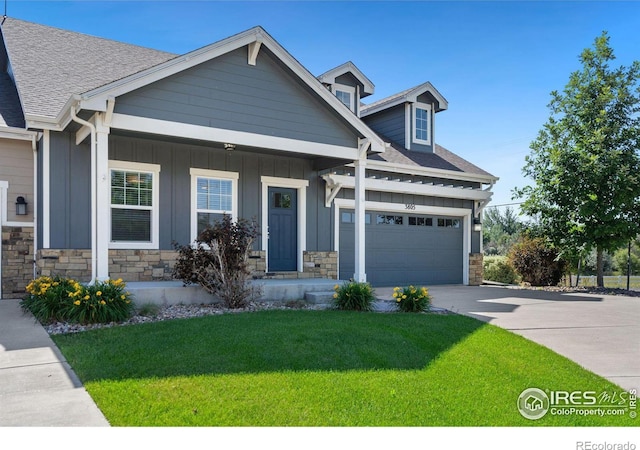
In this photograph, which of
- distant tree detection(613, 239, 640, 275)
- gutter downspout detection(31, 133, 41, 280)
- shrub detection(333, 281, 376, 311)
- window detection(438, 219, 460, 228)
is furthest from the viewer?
distant tree detection(613, 239, 640, 275)

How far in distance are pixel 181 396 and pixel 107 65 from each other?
10.0 m

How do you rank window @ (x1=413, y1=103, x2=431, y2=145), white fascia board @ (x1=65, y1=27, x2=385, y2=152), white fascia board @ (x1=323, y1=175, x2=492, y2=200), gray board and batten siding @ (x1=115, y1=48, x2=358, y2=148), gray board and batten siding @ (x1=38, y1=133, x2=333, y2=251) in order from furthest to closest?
window @ (x1=413, y1=103, x2=431, y2=145)
white fascia board @ (x1=323, y1=175, x2=492, y2=200)
gray board and batten siding @ (x1=38, y1=133, x2=333, y2=251)
gray board and batten siding @ (x1=115, y1=48, x2=358, y2=148)
white fascia board @ (x1=65, y1=27, x2=385, y2=152)

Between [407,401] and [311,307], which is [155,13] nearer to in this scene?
[311,307]

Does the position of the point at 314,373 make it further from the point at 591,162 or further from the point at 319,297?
the point at 591,162

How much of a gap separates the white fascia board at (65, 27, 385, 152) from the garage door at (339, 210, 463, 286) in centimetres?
323

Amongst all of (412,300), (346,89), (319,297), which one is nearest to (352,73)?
(346,89)

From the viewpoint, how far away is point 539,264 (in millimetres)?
Result: 15750

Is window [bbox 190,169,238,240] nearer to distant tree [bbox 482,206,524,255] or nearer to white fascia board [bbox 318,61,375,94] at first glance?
white fascia board [bbox 318,61,375,94]

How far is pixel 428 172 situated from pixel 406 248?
2326 millimetres

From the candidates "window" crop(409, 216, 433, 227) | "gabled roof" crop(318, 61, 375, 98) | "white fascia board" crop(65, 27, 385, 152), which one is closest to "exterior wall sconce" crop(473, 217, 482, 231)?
"window" crop(409, 216, 433, 227)

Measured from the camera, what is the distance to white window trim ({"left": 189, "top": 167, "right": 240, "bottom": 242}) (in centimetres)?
1080

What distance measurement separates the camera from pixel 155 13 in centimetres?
1119

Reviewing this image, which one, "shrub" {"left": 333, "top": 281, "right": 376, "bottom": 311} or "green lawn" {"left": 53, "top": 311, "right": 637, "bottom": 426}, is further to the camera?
"shrub" {"left": 333, "top": 281, "right": 376, "bottom": 311}
